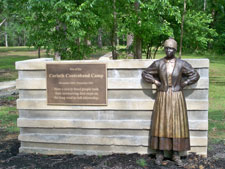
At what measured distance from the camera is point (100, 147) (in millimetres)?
5754

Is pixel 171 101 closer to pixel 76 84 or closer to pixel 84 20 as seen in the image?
pixel 76 84

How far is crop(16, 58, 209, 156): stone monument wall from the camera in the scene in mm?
5445

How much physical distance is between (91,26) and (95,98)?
3.98 m

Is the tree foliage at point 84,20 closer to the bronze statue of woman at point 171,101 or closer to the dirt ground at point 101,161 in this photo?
the bronze statue of woman at point 171,101

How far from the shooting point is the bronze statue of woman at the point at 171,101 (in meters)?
5.12

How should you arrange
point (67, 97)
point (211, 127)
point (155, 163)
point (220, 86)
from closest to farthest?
point (155, 163) → point (67, 97) → point (211, 127) → point (220, 86)

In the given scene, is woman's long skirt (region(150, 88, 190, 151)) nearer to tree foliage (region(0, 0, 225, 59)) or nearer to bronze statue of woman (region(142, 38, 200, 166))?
bronze statue of woman (region(142, 38, 200, 166))

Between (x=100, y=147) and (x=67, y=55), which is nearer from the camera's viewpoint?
(x=100, y=147)

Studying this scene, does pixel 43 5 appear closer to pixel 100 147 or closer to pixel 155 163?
pixel 100 147

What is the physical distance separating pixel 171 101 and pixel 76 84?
162 cm

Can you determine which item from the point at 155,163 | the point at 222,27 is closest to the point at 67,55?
the point at 155,163

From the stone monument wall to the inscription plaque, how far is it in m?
0.10

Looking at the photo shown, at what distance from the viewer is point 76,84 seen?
5.68 m

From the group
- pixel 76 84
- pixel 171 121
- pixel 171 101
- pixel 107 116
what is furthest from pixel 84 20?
pixel 171 121
